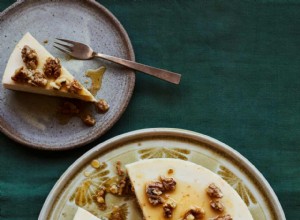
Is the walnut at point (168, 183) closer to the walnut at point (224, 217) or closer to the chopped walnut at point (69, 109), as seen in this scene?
the walnut at point (224, 217)

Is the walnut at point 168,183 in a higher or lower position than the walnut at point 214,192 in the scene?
lower

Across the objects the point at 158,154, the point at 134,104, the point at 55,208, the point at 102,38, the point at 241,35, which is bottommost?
the point at 55,208

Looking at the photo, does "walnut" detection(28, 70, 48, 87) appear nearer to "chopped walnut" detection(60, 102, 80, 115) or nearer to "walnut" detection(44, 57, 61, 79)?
"walnut" detection(44, 57, 61, 79)

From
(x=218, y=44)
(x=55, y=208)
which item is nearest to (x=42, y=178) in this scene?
(x=55, y=208)

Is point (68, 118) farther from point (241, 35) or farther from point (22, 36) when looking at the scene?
point (241, 35)

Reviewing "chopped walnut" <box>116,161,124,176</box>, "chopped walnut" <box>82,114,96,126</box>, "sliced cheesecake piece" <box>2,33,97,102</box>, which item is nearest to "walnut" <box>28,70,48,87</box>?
"sliced cheesecake piece" <box>2,33,97,102</box>

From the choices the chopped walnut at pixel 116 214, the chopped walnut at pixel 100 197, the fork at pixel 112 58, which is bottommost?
the chopped walnut at pixel 116 214

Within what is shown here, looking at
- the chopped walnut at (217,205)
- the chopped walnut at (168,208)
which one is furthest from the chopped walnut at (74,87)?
the chopped walnut at (217,205)
